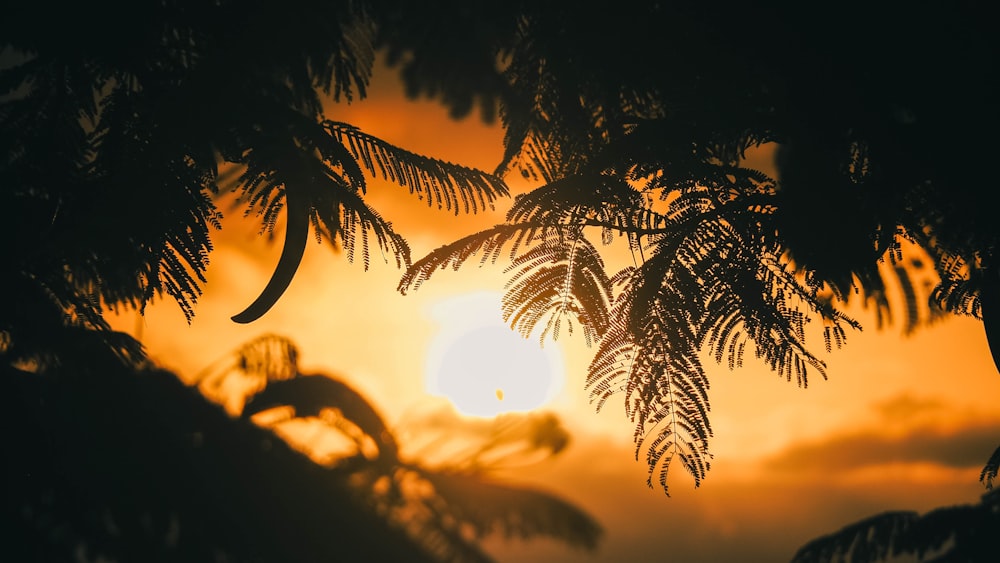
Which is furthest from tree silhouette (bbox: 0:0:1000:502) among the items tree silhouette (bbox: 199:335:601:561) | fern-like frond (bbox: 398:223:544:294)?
Result: tree silhouette (bbox: 199:335:601:561)

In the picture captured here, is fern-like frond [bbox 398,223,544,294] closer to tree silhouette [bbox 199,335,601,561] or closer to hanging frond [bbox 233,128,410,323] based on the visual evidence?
hanging frond [bbox 233,128,410,323]

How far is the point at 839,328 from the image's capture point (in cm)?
212

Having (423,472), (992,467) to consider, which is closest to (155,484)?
(423,472)

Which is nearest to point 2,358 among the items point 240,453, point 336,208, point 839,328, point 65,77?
point 65,77

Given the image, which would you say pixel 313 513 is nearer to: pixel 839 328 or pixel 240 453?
pixel 240 453

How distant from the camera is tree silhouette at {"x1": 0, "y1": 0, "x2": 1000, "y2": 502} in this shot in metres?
1.97

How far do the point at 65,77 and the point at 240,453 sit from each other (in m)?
4.37

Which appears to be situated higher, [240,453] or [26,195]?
[26,195]

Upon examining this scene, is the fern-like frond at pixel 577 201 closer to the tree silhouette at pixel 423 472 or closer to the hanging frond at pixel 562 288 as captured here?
the hanging frond at pixel 562 288

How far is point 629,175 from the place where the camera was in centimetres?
232

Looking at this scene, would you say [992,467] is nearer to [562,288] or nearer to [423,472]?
[562,288]

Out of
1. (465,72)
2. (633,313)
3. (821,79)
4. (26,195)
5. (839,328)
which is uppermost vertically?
(465,72)

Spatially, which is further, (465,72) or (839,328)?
(465,72)

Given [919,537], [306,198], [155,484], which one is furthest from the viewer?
[155,484]
